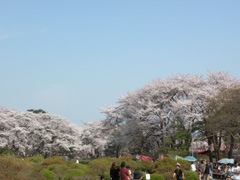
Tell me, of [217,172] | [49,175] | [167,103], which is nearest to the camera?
[49,175]

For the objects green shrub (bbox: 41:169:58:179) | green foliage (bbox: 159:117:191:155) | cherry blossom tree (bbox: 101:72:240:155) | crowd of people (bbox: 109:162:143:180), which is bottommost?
green shrub (bbox: 41:169:58:179)

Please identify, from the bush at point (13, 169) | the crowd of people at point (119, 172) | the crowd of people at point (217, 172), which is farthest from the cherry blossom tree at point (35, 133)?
the crowd of people at point (119, 172)

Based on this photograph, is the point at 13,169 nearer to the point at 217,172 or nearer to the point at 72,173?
the point at 72,173

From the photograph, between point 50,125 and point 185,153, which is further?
point 50,125

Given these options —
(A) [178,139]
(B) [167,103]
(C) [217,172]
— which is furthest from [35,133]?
(C) [217,172]

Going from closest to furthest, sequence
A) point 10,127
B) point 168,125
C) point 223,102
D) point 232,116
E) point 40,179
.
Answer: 1. point 40,179
2. point 232,116
3. point 223,102
4. point 168,125
5. point 10,127

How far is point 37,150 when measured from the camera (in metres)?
53.5

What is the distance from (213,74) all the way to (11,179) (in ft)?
111

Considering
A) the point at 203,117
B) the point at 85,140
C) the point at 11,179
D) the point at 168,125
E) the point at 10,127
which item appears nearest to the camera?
the point at 11,179

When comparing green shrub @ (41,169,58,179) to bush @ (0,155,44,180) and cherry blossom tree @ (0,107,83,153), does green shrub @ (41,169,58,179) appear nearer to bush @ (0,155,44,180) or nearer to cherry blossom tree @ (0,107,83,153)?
bush @ (0,155,44,180)

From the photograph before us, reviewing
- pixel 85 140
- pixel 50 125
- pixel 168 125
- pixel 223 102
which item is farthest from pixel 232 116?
pixel 85 140

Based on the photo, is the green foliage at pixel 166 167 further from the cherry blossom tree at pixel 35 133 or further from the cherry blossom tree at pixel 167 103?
the cherry blossom tree at pixel 35 133

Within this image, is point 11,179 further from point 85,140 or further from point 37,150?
point 85,140

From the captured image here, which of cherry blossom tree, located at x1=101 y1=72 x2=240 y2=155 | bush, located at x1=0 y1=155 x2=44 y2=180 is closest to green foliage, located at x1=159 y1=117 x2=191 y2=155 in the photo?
cherry blossom tree, located at x1=101 y1=72 x2=240 y2=155
